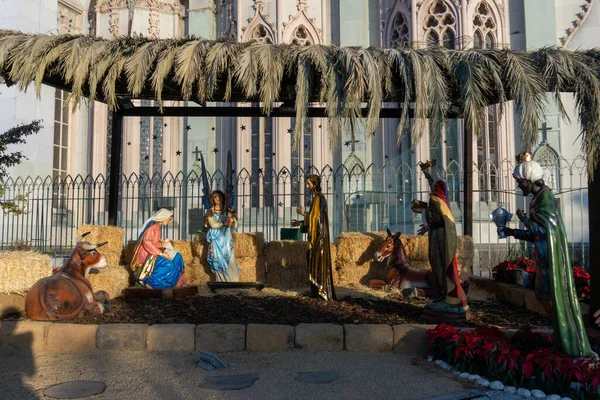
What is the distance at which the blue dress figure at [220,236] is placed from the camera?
10312mm

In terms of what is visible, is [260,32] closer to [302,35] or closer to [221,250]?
[302,35]

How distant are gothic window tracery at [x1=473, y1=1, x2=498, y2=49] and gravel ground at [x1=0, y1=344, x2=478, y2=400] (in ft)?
42.5

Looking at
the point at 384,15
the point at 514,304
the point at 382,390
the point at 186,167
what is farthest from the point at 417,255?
the point at 186,167

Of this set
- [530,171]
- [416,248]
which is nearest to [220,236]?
[416,248]

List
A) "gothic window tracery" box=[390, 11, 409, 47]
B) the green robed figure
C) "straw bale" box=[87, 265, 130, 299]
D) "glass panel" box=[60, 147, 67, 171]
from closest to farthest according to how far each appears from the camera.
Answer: the green robed figure → "straw bale" box=[87, 265, 130, 299] → "gothic window tracery" box=[390, 11, 409, 47] → "glass panel" box=[60, 147, 67, 171]

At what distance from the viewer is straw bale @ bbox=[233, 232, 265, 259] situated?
36.3 feet

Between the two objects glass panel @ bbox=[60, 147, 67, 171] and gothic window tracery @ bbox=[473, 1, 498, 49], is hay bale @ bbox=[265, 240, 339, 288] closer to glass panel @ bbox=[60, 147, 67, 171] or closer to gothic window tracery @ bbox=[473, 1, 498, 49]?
gothic window tracery @ bbox=[473, 1, 498, 49]

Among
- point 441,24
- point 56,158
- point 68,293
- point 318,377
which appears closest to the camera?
point 318,377

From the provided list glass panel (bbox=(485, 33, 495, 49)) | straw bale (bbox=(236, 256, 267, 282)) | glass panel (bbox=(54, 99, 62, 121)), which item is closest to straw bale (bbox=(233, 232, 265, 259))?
straw bale (bbox=(236, 256, 267, 282))

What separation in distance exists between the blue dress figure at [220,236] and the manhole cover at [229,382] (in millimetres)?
5171

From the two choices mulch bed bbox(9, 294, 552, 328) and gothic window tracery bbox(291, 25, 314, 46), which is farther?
gothic window tracery bbox(291, 25, 314, 46)

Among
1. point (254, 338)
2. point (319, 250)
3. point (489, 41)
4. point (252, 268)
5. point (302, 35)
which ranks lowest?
point (254, 338)

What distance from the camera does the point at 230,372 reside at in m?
5.45

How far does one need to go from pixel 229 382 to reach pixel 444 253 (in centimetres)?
337
